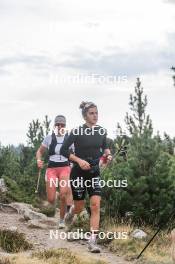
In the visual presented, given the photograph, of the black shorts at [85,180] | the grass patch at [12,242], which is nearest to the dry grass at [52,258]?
the grass patch at [12,242]

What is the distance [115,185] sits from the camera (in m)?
12.0

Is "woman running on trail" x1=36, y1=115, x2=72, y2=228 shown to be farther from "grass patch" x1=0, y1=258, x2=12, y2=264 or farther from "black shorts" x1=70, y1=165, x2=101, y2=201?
"grass patch" x1=0, y1=258, x2=12, y2=264

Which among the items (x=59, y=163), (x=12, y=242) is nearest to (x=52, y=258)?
(x=12, y=242)

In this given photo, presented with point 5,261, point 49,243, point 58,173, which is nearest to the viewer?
point 5,261

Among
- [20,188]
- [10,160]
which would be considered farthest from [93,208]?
[10,160]

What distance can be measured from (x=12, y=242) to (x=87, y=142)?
2093 mm

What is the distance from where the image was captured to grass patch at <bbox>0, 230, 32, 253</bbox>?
9250 millimetres

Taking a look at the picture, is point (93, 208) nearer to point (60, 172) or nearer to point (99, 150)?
point (99, 150)

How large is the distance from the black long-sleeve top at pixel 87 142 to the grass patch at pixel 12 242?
1.65m

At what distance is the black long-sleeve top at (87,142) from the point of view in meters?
9.40

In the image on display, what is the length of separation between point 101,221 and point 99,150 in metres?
3.03

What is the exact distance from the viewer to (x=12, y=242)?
9523 millimetres

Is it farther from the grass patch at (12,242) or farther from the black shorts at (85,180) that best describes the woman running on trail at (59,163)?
the black shorts at (85,180)

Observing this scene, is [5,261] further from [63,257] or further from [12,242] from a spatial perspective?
[12,242]
